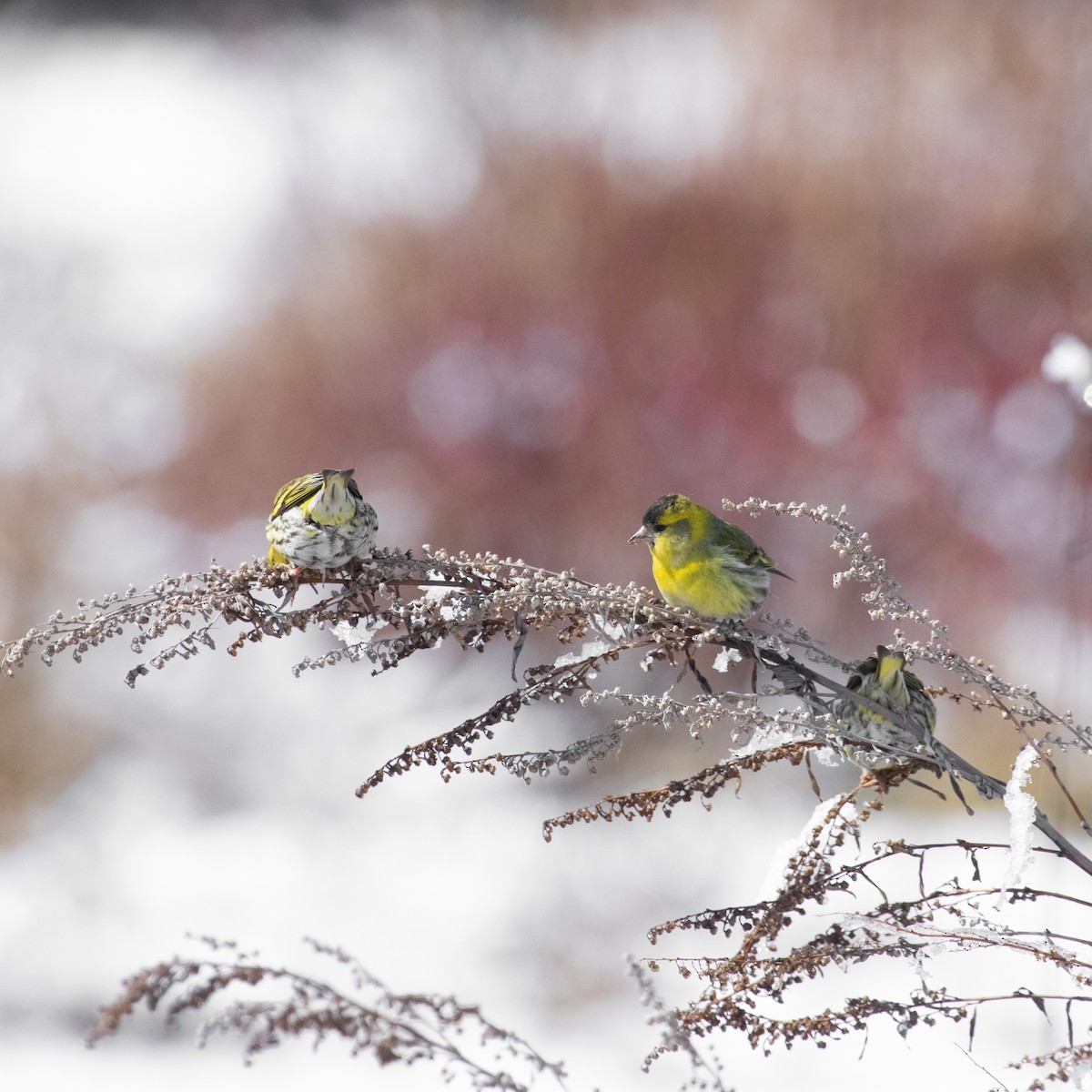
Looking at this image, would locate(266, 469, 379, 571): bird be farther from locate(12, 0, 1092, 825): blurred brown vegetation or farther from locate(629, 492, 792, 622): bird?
locate(12, 0, 1092, 825): blurred brown vegetation

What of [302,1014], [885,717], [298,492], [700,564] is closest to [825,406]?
[700,564]

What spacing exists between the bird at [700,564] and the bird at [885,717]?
0.15m

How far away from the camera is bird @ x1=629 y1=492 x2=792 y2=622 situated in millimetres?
719

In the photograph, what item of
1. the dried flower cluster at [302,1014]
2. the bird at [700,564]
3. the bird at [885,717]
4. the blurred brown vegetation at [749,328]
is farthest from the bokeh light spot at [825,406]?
the dried flower cluster at [302,1014]

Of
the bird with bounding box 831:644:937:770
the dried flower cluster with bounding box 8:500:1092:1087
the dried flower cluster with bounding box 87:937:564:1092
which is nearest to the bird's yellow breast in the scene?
the bird with bounding box 831:644:937:770

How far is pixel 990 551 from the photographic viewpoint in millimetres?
1233

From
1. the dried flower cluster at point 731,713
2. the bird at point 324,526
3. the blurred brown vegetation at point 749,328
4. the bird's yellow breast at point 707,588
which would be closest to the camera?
the dried flower cluster at point 731,713

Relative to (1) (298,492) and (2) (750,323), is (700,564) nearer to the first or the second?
(1) (298,492)

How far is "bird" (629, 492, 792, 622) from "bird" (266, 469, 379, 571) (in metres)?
0.20

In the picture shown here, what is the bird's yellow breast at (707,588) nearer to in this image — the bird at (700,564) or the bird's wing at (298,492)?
the bird at (700,564)

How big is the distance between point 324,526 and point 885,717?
0.31 meters

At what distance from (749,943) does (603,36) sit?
3.53 feet

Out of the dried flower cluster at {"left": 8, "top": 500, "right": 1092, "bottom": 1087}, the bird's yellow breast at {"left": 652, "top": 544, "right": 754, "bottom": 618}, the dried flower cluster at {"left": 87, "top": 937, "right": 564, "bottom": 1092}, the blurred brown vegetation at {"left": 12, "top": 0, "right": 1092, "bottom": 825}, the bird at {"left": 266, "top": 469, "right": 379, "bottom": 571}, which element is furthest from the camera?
the blurred brown vegetation at {"left": 12, "top": 0, "right": 1092, "bottom": 825}

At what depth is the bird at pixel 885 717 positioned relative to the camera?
0.40 m
